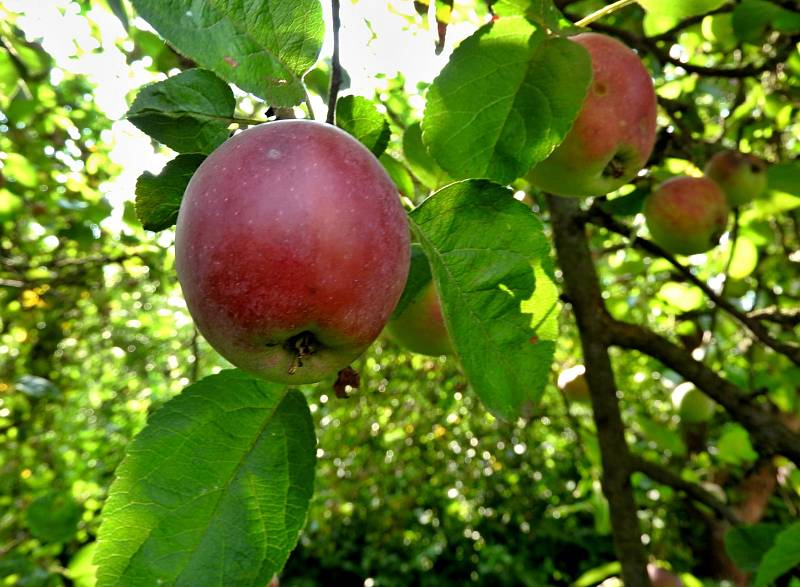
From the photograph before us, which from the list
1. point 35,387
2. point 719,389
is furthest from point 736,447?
point 35,387

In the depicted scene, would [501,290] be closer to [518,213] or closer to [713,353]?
[518,213]

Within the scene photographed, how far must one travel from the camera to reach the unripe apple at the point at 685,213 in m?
1.61

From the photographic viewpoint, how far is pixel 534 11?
0.74 metres

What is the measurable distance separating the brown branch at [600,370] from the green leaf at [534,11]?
0.97m

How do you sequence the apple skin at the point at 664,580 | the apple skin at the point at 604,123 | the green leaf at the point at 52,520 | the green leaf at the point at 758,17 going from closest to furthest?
the apple skin at the point at 604,123
the green leaf at the point at 758,17
the green leaf at the point at 52,520
the apple skin at the point at 664,580

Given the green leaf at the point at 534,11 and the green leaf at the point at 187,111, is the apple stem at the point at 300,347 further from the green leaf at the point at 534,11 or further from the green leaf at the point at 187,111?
the green leaf at the point at 534,11

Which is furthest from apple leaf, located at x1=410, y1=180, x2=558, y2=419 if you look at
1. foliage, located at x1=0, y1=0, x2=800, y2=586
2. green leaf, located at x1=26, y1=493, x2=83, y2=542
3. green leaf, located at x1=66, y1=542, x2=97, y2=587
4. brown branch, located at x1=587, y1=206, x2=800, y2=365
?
green leaf, located at x1=26, y1=493, x2=83, y2=542

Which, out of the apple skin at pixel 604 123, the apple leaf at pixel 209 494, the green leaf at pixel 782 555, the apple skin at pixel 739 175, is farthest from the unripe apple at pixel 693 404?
the apple leaf at pixel 209 494

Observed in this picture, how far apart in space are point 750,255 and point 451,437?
2.38 meters

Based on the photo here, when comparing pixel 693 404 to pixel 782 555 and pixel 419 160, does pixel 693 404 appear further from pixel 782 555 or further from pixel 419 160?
pixel 419 160

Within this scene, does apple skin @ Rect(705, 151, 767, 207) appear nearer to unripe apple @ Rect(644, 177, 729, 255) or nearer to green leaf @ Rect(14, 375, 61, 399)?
unripe apple @ Rect(644, 177, 729, 255)

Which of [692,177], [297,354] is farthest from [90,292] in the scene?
[297,354]

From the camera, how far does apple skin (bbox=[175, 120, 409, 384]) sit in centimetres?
54

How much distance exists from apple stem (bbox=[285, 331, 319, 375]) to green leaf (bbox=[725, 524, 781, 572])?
1475 millimetres
